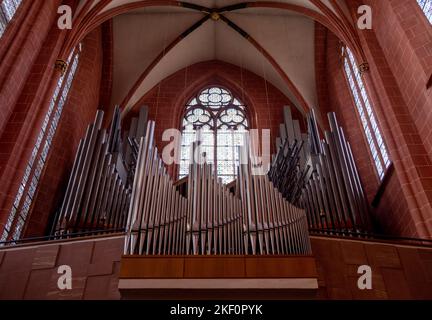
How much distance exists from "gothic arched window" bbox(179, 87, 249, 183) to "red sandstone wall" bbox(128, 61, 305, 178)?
0.95ft

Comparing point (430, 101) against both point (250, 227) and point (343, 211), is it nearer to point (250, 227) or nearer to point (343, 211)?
point (343, 211)

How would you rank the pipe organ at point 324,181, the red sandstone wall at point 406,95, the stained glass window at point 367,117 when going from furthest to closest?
the stained glass window at point 367,117 < the pipe organ at point 324,181 < the red sandstone wall at point 406,95

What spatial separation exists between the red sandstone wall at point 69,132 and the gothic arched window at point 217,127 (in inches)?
120

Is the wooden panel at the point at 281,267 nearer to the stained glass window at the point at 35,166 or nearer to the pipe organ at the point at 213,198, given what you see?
the pipe organ at the point at 213,198

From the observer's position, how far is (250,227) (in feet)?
25.6

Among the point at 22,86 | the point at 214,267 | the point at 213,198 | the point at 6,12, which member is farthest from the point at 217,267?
the point at 6,12

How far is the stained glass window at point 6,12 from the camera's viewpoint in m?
9.64

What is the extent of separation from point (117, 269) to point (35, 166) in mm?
4652

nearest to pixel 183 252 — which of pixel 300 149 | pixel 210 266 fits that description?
pixel 210 266

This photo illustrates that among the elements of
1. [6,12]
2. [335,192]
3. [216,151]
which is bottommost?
[335,192]

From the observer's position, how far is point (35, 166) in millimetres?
11383

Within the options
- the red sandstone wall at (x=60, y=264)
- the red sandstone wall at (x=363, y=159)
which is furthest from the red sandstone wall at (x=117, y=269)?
the red sandstone wall at (x=363, y=159)

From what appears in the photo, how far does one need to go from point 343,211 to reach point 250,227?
348 centimetres

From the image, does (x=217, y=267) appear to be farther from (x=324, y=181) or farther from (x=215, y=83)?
(x=215, y=83)
